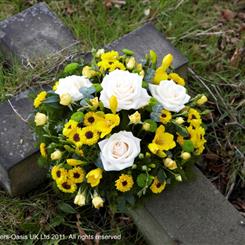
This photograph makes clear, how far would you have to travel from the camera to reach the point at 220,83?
106 inches

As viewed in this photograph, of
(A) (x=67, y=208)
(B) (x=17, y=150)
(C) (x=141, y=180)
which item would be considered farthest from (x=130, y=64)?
(A) (x=67, y=208)

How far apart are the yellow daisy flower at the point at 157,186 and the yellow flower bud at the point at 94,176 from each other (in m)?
0.21

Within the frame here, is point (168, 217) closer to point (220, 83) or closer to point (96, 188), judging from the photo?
point (96, 188)

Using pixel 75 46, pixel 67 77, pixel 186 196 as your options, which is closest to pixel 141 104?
pixel 67 77

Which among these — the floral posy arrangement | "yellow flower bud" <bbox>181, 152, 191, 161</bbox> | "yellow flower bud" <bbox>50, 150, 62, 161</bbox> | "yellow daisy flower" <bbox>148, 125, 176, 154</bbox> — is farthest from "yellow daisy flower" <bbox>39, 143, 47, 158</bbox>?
"yellow flower bud" <bbox>181, 152, 191, 161</bbox>

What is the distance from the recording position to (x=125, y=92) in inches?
70.9

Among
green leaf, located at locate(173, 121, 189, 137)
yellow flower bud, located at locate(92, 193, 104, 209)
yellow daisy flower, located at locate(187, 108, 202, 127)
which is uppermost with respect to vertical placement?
green leaf, located at locate(173, 121, 189, 137)

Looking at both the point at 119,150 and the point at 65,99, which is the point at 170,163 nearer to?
the point at 119,150

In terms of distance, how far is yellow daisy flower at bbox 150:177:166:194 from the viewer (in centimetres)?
190

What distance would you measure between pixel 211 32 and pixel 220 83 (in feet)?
1.35

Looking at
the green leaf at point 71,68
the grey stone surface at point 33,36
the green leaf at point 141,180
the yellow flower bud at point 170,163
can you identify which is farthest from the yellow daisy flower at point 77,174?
the grey stone surface at point 33,36

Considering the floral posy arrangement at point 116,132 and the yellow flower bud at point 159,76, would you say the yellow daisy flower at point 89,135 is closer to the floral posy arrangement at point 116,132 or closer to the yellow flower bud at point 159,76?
the floral posy arrangement at point 116,132

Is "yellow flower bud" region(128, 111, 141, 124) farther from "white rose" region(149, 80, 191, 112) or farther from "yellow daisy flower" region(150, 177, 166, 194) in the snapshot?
"yellow daisy flower" region(150, 177, 166, 194)

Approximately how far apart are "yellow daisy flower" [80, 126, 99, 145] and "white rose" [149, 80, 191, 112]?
0.28 meters
